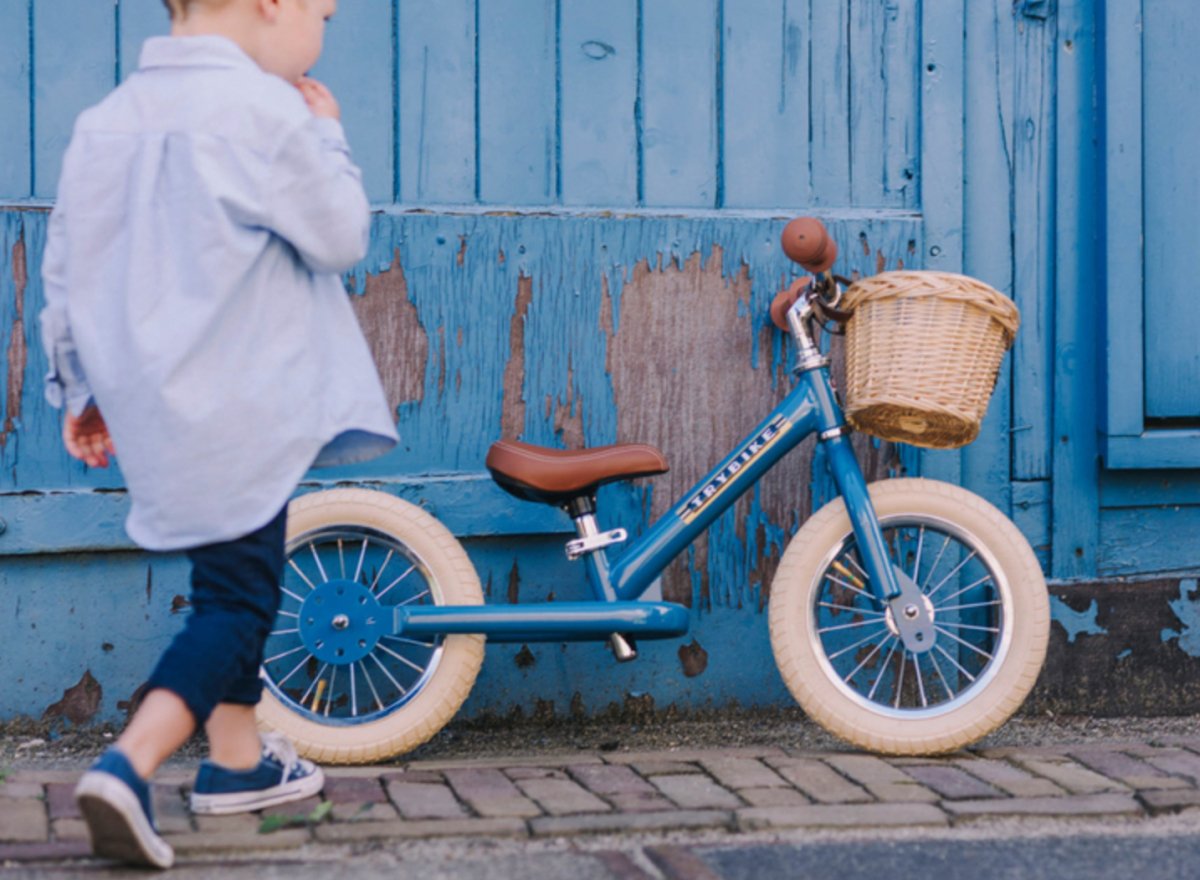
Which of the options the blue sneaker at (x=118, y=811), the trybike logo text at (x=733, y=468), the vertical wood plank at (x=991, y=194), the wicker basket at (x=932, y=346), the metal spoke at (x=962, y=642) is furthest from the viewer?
the vertical wood plank at (x=991, y=194)

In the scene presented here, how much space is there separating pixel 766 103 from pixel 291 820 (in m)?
2.11

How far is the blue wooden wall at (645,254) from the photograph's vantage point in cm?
330

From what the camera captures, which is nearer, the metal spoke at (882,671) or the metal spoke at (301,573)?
the metal spoke at (301,573)

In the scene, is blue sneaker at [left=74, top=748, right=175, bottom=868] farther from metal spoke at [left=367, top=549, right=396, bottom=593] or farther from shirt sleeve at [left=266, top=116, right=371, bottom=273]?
metal spoke at [left=367, top=549, right=396, bottom=593]

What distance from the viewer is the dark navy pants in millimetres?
2299

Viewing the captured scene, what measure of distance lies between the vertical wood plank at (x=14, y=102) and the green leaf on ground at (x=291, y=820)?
1.64m

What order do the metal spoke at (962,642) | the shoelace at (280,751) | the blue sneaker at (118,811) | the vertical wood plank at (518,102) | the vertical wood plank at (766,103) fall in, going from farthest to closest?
the vertical wood plank at (766,103) < the vertical wood plank at (518,102) < the metal spoke at (962,642) < the shoelace at (280,751) < the blue sneaker at (118,811)

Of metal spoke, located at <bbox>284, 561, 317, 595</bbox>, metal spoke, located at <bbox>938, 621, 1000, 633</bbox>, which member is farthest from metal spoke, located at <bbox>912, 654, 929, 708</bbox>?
metal spoke, located at <bbox>284, 561, 317, 595</bbox>

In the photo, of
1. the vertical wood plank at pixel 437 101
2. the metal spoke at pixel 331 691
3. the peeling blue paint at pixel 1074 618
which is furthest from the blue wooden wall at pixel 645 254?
the metal spoke at pixel 331 691

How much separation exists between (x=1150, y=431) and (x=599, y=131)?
1.64 m

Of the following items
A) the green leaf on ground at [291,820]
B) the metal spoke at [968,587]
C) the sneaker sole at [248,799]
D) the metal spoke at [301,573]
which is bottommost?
the green leaf on ground at [291,820]

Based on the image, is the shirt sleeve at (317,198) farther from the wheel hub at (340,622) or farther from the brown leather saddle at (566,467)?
the wheel hub at (340,622)

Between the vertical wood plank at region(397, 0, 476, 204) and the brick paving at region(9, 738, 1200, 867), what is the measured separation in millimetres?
1374

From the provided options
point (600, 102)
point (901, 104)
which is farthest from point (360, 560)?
point (901, 104)
